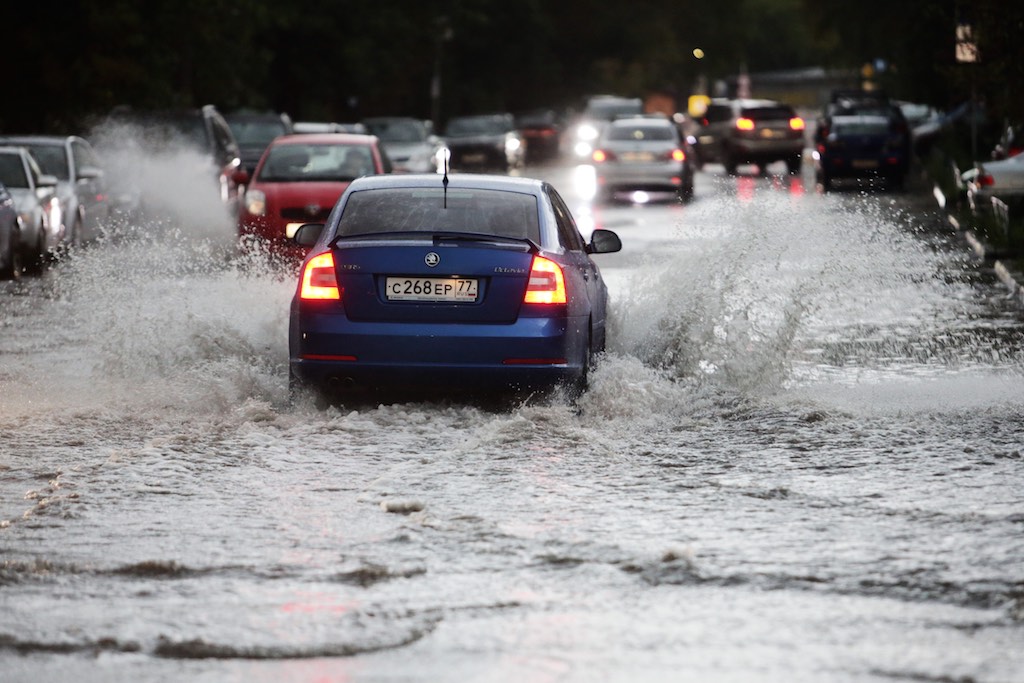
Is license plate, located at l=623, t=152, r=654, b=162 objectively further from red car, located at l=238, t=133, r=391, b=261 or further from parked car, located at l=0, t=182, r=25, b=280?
parked car, located at l=0, t=182, r=25, b=280

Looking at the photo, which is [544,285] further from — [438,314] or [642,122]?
[642,122]

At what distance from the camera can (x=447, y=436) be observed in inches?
407

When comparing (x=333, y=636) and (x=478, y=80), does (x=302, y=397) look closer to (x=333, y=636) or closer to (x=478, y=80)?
(x=333, y=636)

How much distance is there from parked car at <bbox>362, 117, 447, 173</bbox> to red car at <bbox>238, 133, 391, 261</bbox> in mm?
17363

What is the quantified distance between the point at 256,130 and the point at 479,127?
18.4 meters

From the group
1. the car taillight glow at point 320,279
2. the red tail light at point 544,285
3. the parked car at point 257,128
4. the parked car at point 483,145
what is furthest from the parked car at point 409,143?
the red tail light at point 544,285

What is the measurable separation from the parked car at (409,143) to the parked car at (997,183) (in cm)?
1430

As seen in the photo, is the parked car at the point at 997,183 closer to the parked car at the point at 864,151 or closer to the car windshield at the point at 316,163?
the car windshield at the point at 316,163

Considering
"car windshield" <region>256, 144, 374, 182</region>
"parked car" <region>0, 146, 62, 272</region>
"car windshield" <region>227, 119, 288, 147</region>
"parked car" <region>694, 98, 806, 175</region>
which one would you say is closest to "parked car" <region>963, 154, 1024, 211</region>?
"car windshield" <region>256, 144, 374, 182</region>

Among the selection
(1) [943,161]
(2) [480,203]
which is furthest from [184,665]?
(1) [943,161]

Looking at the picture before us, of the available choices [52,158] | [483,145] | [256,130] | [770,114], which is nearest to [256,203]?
[52,158]

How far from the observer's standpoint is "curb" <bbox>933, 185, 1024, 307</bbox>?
18.8 metres

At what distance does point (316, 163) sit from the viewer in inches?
901

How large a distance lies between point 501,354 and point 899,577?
410 centimetres
